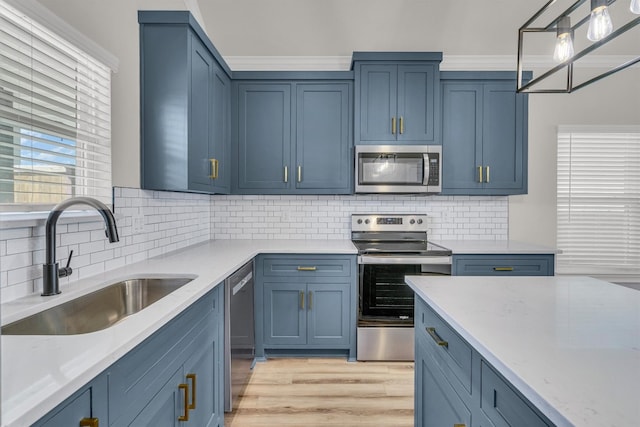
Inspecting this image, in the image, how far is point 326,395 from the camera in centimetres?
250

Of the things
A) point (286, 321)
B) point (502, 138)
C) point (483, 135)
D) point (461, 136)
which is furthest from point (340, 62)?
point (286, 321)

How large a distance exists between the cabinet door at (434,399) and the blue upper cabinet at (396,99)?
79.3 inches

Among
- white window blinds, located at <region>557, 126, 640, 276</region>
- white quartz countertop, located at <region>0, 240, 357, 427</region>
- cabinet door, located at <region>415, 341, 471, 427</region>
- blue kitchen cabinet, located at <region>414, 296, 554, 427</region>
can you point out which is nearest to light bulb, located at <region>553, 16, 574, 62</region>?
blue kitchen cabinet, located at <region>414, 296, 554, 427</region>

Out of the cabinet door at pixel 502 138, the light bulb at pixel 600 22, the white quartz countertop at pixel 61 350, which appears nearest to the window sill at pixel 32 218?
the white quartz countertop at pixel 61 350

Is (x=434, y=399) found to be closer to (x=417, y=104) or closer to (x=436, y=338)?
(x=436, y=338)

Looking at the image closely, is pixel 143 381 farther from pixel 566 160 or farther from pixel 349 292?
pixel 566 160

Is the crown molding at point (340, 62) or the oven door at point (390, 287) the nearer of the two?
the oven door at point (390, 287)

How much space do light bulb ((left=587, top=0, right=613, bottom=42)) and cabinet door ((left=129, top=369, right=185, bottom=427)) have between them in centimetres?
184

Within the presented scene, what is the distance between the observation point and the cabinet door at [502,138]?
131 inches

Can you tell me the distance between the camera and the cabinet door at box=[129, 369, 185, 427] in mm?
1199

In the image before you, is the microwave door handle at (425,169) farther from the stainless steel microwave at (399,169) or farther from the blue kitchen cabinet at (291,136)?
the blue kitchen cabinet at (291,136)

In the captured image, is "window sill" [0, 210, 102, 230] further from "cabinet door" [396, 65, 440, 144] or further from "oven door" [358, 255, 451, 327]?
"cabinet door" [396, 65, 440, 144]

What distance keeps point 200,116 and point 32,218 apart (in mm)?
1312

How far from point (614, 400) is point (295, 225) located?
121 inches
